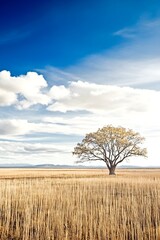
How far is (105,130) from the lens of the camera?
175 feet

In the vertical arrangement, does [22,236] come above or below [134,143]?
below

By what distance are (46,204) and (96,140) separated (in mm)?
39998

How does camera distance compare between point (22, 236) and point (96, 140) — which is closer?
point (22, 236)

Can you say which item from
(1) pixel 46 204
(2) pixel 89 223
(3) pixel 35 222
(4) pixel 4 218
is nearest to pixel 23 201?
(1) pixel 46 204

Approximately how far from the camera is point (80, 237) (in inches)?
365

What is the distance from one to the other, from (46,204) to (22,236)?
3.57m

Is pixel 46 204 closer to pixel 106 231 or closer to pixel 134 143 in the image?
pixel 106 231

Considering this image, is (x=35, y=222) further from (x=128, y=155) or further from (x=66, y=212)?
(x=128, y=155)

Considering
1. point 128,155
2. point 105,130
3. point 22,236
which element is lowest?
point 22,236

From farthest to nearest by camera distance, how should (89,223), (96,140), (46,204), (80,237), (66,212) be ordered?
(96,140), (46,204), (66,212), (89,223), (80,237)

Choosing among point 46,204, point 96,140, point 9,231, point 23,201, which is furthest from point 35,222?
point 96,140

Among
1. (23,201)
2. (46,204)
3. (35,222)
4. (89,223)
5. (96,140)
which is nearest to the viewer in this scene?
(89,223)

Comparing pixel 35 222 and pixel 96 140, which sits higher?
pixel 96 140

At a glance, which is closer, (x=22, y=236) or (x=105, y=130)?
(x=22, y=236)
